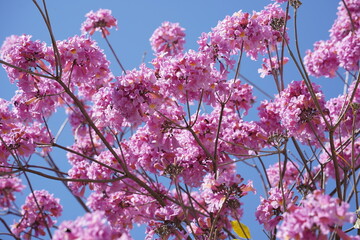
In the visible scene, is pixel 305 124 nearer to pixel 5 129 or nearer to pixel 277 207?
pixel 277 207

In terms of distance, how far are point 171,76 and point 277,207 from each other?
137cm

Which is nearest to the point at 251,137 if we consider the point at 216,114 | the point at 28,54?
the point at 216,114

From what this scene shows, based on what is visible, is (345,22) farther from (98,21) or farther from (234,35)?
(98,21)

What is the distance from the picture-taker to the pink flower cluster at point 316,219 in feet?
6.45

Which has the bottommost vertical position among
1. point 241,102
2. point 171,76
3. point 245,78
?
point 171,76

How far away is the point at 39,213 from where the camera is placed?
5996 mm

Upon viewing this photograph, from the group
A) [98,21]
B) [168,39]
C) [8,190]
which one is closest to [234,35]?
[168,39]

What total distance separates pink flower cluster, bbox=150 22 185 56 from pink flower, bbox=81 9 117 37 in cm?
68

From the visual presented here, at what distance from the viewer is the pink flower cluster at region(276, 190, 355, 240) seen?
1966mm

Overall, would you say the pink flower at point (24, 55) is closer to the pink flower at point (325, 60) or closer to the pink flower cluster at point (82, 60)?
the pink flower cluster at point (82, 60)

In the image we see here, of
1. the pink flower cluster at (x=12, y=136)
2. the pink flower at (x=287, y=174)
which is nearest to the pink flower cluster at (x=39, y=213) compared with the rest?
the pink flower cluster at (x=12, y=136)

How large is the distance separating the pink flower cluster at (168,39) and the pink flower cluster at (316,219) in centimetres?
495

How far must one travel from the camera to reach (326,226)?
1978mm

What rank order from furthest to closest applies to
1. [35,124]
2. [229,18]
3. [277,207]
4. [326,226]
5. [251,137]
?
1. [35,124]
2. [251,137]
3. [229,18]
4. [277,207]
5. [326,226]
